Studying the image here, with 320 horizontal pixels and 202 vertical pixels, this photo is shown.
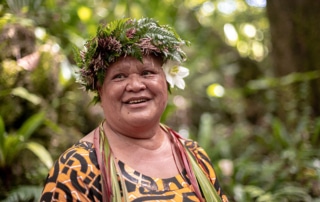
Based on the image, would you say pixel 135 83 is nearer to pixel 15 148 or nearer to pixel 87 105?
pixel 87 105

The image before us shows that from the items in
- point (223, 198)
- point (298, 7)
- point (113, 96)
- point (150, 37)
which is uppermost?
point (298, 7)

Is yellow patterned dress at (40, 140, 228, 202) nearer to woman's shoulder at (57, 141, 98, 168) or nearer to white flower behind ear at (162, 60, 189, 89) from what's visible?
woman's shoulder at (57, 141, 98, 168)

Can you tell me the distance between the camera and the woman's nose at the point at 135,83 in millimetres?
1784

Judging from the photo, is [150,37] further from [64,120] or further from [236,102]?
[236,102]

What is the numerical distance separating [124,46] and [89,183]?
0.53 meters

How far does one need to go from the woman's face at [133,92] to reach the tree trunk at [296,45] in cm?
318

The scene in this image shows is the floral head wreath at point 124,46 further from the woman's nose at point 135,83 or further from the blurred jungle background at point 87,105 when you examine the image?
the blurred jungle background at point 87,105

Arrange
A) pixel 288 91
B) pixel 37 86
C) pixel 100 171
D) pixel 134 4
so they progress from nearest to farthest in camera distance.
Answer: pixel 100 171 → pixel 37 86 → pixel 288 91 → pixel 134 4

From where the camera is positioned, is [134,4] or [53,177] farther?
[134,4]

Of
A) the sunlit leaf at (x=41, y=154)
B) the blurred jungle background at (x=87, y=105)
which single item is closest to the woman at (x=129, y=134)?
the blurred jungle background at (x=87, y=105)

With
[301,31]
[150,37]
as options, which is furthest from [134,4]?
[150,37]

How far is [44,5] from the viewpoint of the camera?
4344 mm

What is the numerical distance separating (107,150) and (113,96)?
21cm

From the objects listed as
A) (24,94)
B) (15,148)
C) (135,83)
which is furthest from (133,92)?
(24,94)
